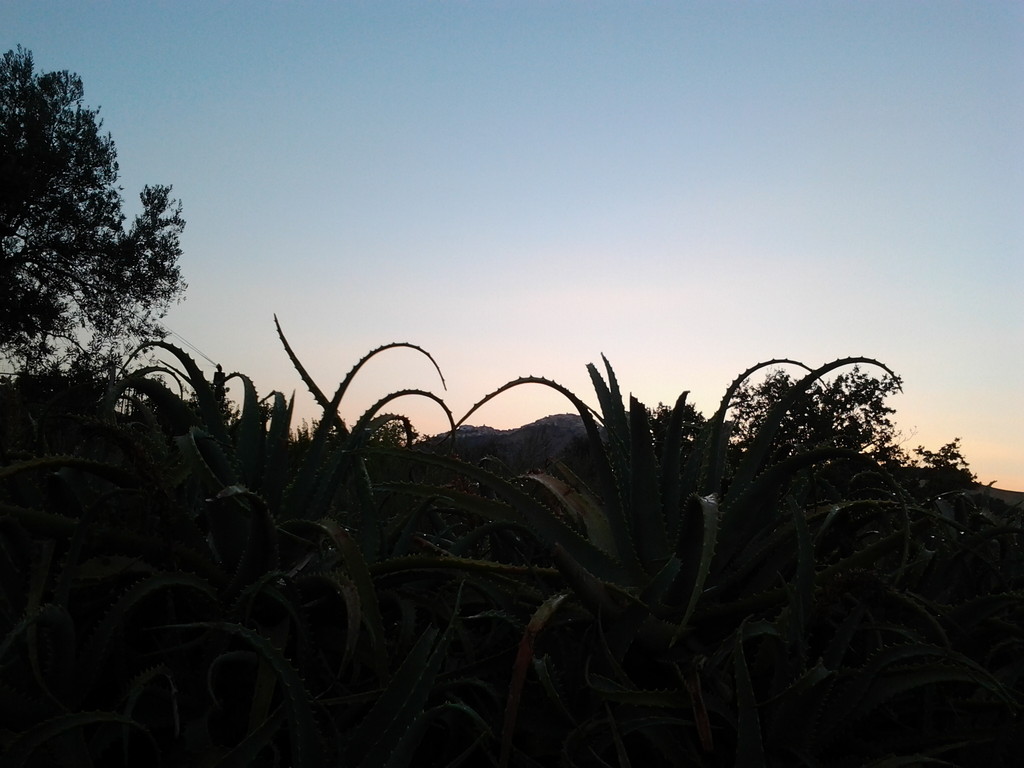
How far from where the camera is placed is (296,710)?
1.38 m

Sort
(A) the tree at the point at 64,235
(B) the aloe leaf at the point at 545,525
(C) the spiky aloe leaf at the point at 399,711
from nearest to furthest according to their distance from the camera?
1. (C) the spiky aloe leaf at the point at 399,711
2. (B) the aloe leaf at the point at 545,525
3. (A) the tree at the point at 64,235

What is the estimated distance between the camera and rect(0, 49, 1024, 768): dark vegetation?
4.78ft

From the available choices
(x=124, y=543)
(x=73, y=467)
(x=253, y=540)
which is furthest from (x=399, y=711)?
(x=73, y=467)

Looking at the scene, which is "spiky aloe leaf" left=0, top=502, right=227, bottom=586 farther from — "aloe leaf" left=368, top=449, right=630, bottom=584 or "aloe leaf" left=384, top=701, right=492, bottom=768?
"aloe leaf" left=384, top=701, right=492, bottom=768

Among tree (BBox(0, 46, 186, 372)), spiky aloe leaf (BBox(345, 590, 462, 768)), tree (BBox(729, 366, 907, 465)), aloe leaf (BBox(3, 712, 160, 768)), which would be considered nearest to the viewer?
aloe leaf (BBox(3, 712, 160, 768))

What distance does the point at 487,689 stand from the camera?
155cm

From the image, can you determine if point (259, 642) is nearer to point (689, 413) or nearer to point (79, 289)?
point (689, 413)

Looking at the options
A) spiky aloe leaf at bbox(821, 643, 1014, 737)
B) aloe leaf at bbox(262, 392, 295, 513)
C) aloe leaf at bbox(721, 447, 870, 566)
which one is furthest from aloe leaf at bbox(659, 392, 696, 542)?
aloe leaf at bbox(262, 392, 295, 513)

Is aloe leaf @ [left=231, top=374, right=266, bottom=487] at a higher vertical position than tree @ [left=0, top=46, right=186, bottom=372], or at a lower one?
lower

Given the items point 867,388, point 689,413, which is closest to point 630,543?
point 689,413

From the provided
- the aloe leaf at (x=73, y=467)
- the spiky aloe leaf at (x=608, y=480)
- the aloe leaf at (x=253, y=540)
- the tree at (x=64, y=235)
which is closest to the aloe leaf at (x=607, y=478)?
the spiky aloe leaf at (x=608, y=480)

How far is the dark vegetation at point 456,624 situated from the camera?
1458 millimetres

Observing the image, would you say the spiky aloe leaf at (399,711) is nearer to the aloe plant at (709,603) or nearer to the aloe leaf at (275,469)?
the aloe plant at (709,603)

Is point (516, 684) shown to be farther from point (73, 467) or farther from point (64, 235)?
point (64, 235)
